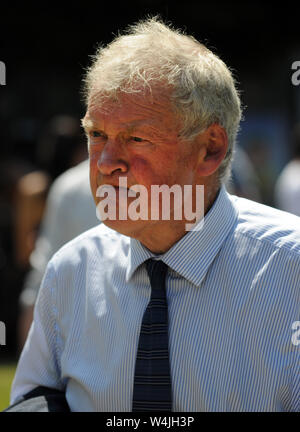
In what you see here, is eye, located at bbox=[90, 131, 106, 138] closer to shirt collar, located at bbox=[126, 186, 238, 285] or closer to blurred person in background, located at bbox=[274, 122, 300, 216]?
shirt collar, located at bbox=[126, 186, 238, 285]

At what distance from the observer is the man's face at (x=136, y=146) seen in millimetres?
2127

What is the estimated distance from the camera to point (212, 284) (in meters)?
A: 2.16

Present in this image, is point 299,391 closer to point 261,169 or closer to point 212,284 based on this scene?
point 212,284

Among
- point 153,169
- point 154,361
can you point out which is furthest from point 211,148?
point 154,361

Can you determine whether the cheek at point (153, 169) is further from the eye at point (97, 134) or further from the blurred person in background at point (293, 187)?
the blurred person in background at point (293, 187)

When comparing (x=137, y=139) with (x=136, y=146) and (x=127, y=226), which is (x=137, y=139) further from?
(x=127, y=226)

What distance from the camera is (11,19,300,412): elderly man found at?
2.05 m

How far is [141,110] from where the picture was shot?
2117 millimetres

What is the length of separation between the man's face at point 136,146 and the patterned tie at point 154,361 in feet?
0.77

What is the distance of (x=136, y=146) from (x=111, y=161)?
87 mm

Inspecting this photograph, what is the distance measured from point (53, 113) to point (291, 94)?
3.07 metres

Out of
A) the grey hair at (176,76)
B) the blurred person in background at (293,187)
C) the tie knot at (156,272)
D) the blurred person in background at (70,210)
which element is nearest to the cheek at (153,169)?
the grey hair at (176,76)

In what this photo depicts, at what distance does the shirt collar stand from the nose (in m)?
0.28

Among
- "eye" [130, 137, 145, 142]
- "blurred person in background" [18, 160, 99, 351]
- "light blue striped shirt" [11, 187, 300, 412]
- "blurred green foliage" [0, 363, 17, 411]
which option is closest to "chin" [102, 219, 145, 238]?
"light blue striped shirt" [11, 187, 300, 412]
